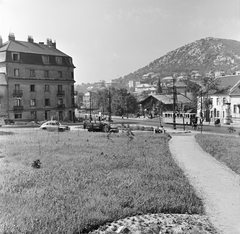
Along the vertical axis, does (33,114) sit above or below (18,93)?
below

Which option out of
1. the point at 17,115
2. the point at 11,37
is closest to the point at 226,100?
the point at 17,115

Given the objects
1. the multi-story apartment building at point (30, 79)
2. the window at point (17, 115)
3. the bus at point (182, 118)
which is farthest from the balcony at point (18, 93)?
the bus at point (182, 118)

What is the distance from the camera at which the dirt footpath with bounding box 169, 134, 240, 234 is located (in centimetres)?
738

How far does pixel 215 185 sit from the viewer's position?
33.7 ft

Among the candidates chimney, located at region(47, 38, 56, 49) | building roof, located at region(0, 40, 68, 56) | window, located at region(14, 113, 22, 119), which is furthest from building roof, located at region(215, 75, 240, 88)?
window, located at region(14, 113, 22, 119)

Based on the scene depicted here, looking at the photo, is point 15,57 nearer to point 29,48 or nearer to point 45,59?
point 29,48

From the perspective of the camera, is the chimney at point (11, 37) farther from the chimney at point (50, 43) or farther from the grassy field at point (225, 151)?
the grassy field at point (225, 151)

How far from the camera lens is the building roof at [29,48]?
709cm

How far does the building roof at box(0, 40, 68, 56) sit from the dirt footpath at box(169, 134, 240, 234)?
18.3 feet

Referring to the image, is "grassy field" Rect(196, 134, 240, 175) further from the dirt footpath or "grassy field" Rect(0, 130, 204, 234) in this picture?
"grassy field" Rect(0, 130, 204, 234)

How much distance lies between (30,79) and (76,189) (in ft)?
9.99

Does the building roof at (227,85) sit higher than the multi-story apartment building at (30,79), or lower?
higher

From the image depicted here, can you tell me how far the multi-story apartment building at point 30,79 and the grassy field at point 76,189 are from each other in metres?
0.94

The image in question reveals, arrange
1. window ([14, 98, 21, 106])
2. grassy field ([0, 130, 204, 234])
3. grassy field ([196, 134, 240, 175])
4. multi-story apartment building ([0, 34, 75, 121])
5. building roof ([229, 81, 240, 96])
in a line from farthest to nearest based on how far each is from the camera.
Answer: building roof ([229, 81, 240, 96])
grassy field ([196, 134, 240, 175])
window ([14, 98, 21, 106])
multi-story apartment building ([0, 34, 75, 121])
grassy field ([0, 130, 204, 234])
